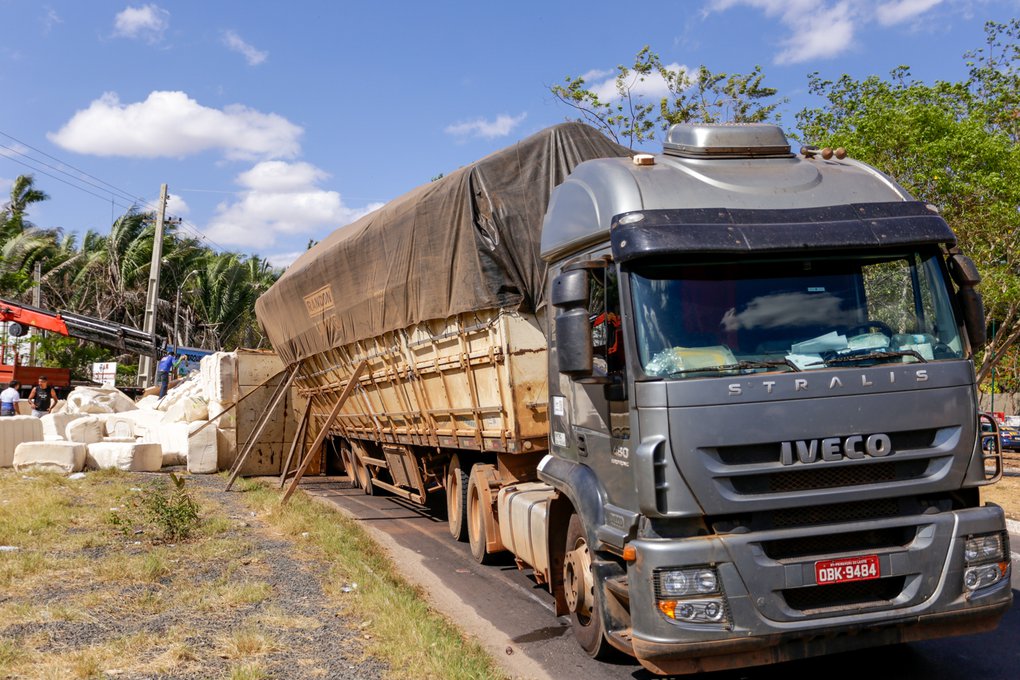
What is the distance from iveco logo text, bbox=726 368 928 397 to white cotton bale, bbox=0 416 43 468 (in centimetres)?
1770

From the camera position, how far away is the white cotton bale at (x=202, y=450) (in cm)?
1834

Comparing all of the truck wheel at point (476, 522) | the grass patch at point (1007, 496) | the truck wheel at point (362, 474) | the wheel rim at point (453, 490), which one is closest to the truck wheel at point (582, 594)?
the truck wheel at point (476, 522)

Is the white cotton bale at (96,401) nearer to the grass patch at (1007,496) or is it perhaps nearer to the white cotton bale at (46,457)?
the white cotton bale at (46,457)

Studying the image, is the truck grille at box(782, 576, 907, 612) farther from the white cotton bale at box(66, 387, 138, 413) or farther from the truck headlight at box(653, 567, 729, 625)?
the white cotton bale at box(66, 387, 138, 413)

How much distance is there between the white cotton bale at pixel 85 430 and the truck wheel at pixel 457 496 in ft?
37.8

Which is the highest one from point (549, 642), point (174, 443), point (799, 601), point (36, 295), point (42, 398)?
point (36, 295)

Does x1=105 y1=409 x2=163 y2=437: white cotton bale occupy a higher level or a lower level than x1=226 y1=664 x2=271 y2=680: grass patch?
higher

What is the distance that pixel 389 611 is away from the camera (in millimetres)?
6562

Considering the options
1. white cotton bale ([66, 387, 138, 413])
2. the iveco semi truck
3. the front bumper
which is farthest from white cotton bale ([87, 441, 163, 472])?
the front bumper

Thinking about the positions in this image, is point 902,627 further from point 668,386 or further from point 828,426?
point 668,386

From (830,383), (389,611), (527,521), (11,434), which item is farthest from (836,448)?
(11,434)

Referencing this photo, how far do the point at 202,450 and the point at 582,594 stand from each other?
47.8 feet

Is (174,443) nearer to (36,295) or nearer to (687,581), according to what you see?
(687,581)

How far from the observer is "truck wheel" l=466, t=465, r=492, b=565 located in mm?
8914
